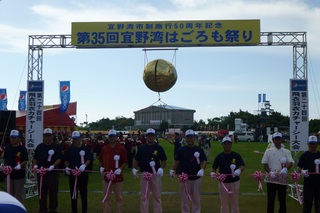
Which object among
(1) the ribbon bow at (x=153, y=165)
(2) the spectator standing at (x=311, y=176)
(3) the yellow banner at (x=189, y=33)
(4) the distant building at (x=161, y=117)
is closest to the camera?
(2) the spectator standing at (x=311, y=176)

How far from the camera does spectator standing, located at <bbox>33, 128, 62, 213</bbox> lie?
344 inches

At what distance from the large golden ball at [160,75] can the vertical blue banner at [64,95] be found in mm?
14385

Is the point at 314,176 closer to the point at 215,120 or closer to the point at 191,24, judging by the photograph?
the point at 191,24

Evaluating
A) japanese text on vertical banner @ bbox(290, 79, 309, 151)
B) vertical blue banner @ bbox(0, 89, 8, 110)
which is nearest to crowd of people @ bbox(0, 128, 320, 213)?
japanese text on vertical banner @ bbox(290, 79, 309, 151)

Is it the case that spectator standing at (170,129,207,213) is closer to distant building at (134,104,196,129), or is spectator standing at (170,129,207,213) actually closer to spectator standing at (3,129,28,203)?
spectator standing at (3,129,28,203)

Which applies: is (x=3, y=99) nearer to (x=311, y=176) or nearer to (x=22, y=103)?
(x=22, y=103)

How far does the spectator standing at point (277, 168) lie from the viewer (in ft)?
26.4

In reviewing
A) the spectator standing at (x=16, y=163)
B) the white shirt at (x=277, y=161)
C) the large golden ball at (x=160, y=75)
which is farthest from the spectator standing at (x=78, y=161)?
the large golden ball at (x=160, y=75)

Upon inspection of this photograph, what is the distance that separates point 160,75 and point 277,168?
17.4 feet

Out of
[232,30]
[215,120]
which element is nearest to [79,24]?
[232,30]

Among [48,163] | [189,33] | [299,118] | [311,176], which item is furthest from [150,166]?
[299,118]

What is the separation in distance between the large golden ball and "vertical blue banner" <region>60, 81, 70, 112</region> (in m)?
14.4

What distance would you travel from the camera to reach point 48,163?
877cm

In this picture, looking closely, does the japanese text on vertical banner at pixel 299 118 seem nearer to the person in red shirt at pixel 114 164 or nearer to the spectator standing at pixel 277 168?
the spectator standing at pixel 277 168
